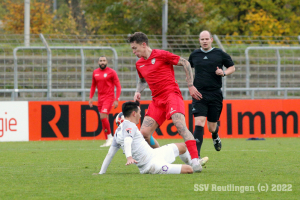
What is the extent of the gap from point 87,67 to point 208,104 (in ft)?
38.2

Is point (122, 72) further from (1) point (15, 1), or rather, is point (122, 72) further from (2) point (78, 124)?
(1) point (15, 1)

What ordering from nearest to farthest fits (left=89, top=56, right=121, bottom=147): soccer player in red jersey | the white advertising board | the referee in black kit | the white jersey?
the white jersey, the referee in black kit, (left=89, top=56, right=121, bottom=147): soccer player in red jersey, the white advertising board

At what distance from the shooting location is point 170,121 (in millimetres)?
15328

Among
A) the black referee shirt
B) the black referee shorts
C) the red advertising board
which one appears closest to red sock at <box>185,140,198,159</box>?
the black referee shorts

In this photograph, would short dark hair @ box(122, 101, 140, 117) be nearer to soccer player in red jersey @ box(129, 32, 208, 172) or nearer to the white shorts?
the white shorts

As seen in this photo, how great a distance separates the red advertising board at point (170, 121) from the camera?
14.9 meters

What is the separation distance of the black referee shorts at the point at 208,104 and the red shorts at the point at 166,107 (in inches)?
39.3

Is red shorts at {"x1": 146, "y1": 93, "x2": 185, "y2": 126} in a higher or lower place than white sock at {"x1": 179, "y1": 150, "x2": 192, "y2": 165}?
higher

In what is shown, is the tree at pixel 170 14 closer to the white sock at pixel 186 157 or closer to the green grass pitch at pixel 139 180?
the green grass pitch at pixel 139 180

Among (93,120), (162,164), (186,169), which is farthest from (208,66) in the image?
(93,120)

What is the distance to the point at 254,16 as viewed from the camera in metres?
30.9

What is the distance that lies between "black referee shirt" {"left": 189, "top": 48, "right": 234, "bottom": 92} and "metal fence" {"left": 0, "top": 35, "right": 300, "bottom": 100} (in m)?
8.00

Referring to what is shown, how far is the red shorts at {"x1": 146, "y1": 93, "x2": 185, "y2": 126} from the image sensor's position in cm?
711

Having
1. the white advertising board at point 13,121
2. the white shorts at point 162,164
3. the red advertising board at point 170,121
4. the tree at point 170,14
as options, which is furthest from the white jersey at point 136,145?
the tree at point 170,14
